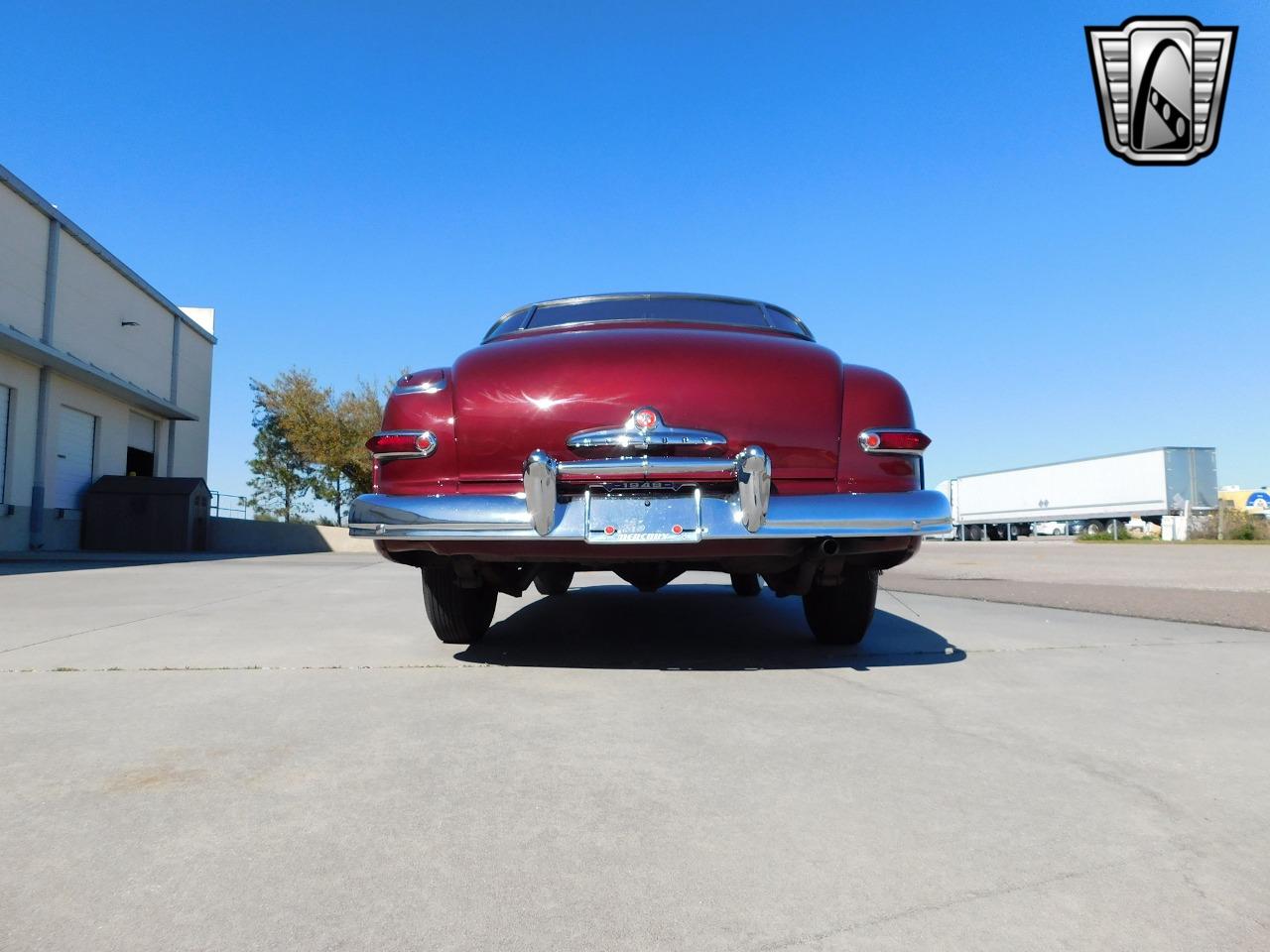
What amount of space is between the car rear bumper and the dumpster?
69.6 ft

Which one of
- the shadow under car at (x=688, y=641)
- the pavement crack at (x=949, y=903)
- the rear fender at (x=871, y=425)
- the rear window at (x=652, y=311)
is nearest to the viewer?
the pavement crack at (x=949, y=903)

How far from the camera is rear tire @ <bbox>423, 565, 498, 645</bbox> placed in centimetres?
362

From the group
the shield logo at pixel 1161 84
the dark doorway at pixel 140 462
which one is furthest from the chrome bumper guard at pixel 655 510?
the dark doorway at pixel 140 462

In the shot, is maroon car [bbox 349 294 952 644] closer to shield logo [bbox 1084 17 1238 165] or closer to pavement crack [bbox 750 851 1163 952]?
pavement crack [bbox 750 851 1163 952]

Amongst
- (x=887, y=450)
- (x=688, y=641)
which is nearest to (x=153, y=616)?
(x=688, y=641)

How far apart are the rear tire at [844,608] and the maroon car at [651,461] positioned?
20 cm

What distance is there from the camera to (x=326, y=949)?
1203mm

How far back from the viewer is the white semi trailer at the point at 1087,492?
32.8 m

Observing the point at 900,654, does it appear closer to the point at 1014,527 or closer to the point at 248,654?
the point at 248,654

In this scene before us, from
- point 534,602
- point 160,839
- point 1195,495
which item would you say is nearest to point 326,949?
point 160,839

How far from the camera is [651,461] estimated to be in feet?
9.52

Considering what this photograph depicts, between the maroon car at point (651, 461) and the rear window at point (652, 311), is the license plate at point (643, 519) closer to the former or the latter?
the maroon car at point (651, 461)

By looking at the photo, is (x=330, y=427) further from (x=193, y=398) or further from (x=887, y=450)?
(x=887, y=450)

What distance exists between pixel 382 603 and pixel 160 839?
437cm
